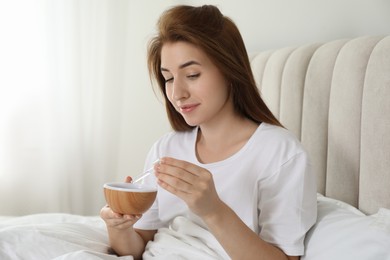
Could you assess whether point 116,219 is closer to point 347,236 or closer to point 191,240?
point 191,240

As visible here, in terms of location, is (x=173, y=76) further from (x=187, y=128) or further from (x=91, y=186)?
(x=91, y=186)

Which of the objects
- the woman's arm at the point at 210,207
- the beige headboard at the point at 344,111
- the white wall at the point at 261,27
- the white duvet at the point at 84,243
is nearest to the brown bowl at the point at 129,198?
→ the woman's arm at the point at 210,207

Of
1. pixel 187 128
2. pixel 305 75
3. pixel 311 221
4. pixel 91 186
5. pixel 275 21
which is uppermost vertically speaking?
pixel 275 21

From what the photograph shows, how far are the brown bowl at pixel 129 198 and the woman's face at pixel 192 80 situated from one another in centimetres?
31

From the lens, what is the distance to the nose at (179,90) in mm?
1247

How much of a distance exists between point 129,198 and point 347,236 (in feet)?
1.70

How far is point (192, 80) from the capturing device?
127 cm

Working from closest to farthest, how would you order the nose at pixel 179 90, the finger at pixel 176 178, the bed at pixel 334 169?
the finger at pixel 176 178 < the bed at pixel 334 169 < the nose at pixel 179 90

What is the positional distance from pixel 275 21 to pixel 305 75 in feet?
2.28

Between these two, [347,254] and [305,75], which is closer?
[347,254]

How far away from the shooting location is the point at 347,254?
105 cm

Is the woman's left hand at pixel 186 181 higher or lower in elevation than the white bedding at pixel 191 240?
higher

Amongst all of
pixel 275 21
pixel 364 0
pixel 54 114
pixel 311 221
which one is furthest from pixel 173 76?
pixel 54 114

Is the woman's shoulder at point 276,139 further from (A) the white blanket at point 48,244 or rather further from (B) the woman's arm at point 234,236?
(A) the white blanket at point 48,244
